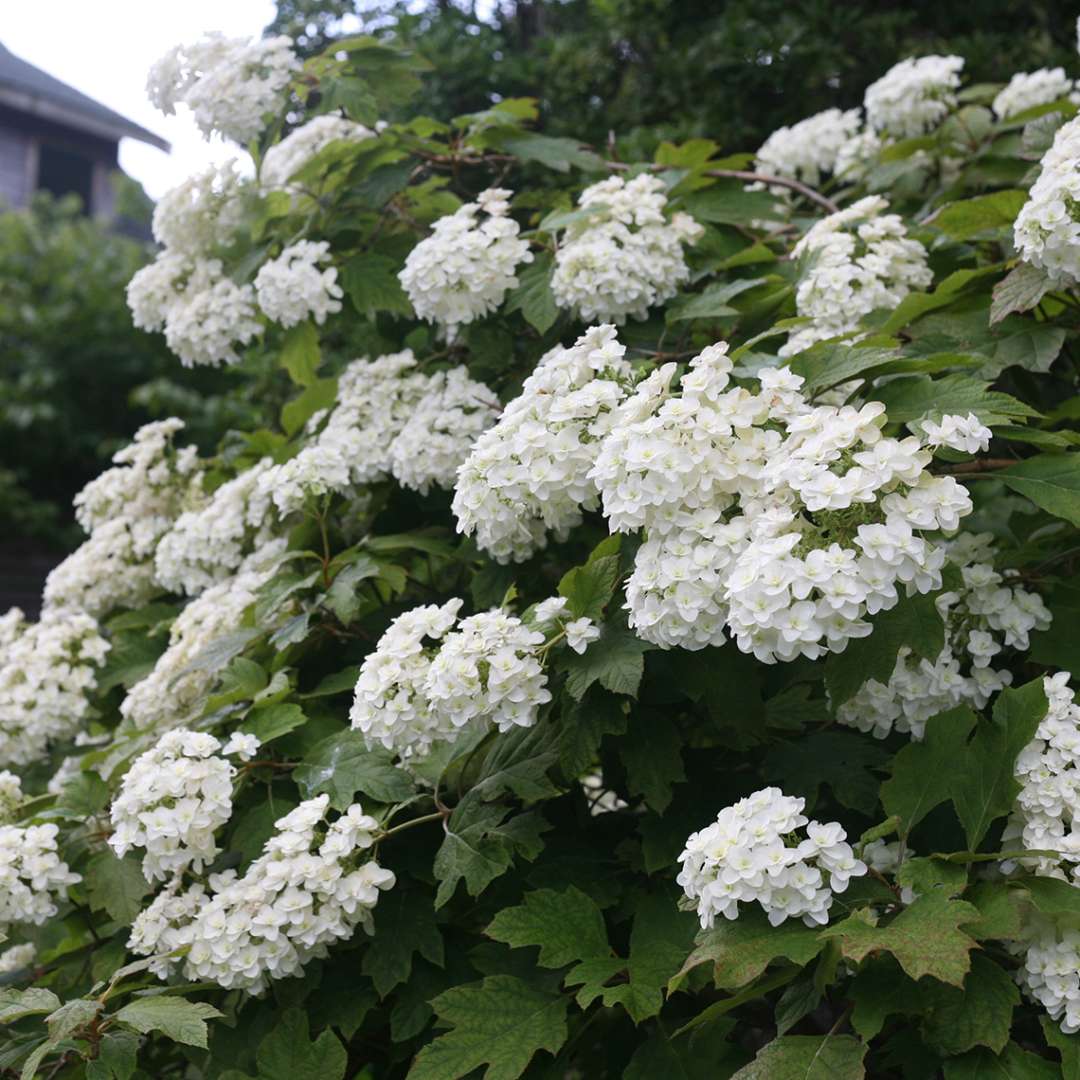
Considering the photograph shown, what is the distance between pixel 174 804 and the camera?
2.14 m

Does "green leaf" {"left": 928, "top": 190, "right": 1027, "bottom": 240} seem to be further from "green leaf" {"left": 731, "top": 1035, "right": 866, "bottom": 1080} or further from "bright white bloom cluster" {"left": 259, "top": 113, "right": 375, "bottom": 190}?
"green leaf" {"left": 731, "top": 1035, "right": 866, "bottom": 1080}

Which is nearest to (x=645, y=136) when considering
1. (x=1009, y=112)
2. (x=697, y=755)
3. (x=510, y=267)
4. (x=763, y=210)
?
(x=1009, y=112)

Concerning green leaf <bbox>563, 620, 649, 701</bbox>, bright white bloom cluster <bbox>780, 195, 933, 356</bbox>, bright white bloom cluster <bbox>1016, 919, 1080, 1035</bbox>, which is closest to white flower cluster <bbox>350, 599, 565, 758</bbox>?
green leaf <bbox>563, 620, 649, 701</bbox>

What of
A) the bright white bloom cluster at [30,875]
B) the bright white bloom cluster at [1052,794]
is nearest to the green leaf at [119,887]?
the bright white bloom cluster at [30,875]

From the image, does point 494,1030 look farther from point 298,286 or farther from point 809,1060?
point 298,286

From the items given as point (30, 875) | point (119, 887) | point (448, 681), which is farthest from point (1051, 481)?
point (30, 875)

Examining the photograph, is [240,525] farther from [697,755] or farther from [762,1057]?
[762,1057]

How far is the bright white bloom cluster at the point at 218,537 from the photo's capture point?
297cm

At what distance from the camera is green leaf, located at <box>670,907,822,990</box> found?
154 cm

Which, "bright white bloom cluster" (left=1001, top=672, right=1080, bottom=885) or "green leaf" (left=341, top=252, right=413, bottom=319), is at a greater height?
"green leaf" (left=341, top=252, right=413, bottom=319)

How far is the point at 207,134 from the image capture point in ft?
10.0

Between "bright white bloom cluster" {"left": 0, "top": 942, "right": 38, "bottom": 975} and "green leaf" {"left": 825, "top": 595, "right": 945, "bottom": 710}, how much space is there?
6.30ft

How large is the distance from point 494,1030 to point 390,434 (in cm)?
133

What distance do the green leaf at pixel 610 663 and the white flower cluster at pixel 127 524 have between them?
1804mm
